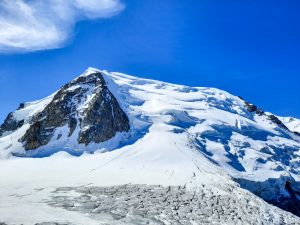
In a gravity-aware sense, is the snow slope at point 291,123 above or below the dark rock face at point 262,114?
above

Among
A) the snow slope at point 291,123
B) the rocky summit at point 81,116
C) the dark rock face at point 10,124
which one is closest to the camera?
the rocky summit at point 81,116

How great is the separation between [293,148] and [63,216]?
63508 millimetres

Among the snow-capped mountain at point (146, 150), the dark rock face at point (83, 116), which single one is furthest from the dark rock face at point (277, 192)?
the dark rock face at point (83, 116)

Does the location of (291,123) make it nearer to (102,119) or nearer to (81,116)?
(102,119)

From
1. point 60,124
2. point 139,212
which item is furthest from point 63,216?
point 60,124

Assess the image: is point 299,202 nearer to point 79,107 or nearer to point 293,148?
point 293,148

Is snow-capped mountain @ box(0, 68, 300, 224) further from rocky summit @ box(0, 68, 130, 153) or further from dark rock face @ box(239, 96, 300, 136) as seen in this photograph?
dark rock face @ box(239, 96, 300, 136)

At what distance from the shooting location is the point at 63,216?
2727 centimetres

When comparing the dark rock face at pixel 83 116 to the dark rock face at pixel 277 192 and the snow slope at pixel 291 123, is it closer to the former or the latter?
the dark rock face at pixel 277 192

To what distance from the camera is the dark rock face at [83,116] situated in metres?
61.2

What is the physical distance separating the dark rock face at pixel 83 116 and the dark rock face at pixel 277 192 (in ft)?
67.6

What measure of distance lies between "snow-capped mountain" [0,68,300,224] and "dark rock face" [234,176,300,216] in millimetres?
142

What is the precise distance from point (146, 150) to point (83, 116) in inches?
518

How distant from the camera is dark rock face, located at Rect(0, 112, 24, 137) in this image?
7475cm
